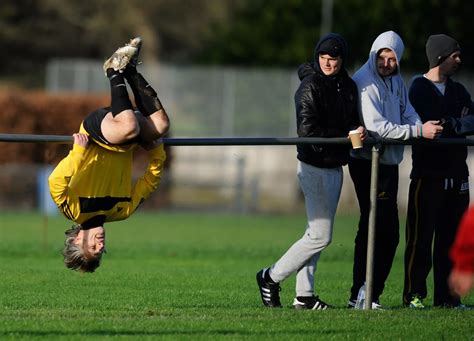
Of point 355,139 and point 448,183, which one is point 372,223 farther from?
point 448,183

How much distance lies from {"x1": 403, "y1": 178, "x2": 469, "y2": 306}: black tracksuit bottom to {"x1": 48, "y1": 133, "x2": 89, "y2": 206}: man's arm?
3355 mm

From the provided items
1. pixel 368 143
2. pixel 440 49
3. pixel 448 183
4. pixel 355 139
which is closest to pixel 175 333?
pixel 355 139

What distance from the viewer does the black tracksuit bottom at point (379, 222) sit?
10.5m

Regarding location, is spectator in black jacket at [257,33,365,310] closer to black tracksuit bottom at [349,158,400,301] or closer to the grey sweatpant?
the grey sweatpant

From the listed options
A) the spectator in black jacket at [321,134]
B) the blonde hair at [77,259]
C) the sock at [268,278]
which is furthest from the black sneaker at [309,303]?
the blonde hair at [77,259]

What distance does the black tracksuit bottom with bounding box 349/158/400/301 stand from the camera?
34.6 feet

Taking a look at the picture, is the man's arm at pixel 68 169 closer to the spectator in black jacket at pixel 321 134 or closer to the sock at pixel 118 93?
the sock at pixel 118 93

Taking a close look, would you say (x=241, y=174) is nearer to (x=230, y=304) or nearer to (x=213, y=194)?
(x=213, y=194)

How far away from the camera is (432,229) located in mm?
11195

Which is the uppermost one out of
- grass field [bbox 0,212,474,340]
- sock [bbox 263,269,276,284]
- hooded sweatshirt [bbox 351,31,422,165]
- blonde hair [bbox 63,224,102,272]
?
hooded sweatshirt [bbox 351,31,422,165]

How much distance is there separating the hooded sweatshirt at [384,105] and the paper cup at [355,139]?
416 mm

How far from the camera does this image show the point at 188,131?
4116 centimetres

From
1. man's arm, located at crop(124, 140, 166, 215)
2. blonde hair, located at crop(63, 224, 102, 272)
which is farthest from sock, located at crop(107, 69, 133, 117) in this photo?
blonde hair, located at crop(63, 224, 102, 272)

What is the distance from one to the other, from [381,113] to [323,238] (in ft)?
4.15
